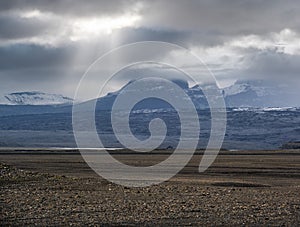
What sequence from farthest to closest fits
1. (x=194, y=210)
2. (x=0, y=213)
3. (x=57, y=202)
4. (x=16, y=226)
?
(x=57, y=202) < (x=194, y=210) < (x=0, y=213) < (x=16, y=226)

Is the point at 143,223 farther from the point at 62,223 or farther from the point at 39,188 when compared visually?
the point at 39,188

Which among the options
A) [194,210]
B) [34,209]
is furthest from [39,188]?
[194,210]

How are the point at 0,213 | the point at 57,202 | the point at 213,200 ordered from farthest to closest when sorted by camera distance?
the point at 213,200
the point at 57,202
the point at 0,213

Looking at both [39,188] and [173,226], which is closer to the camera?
[173,226]

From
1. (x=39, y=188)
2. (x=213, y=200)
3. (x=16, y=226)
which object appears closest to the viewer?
(x=16, y=226)

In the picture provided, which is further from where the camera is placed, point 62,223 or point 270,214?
point 270,214

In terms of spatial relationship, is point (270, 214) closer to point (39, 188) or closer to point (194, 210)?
point (194, 210)

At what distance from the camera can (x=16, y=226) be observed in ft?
65.8

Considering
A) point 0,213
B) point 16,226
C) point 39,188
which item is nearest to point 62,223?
point 16,226

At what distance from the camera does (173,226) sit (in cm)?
2044

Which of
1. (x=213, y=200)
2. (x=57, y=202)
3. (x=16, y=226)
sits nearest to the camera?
(x=16, y=226)

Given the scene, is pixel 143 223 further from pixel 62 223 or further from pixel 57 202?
pixel 57 202

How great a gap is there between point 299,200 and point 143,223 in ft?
38.9

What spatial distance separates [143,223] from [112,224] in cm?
115
